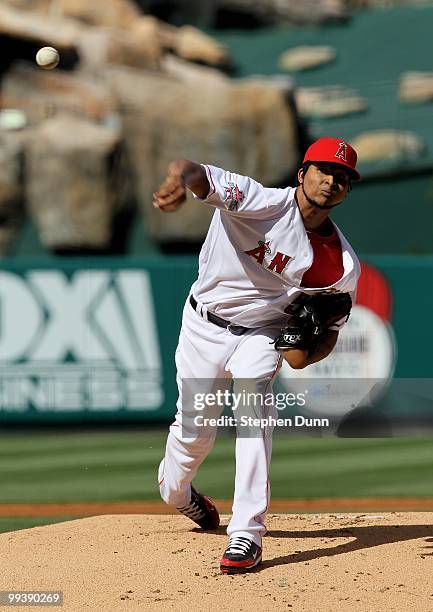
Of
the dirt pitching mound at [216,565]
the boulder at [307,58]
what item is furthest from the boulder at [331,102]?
the dirt pitching mound at [216,565]

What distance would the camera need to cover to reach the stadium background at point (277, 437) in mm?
7738

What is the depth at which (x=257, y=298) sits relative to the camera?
15.7 feet

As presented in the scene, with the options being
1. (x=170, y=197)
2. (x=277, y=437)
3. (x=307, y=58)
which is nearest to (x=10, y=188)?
(x=307, y=58)

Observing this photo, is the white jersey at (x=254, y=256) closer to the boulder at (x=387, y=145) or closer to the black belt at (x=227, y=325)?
the black belt at (x=227, y=325)

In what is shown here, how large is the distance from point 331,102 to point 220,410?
40.5 feet

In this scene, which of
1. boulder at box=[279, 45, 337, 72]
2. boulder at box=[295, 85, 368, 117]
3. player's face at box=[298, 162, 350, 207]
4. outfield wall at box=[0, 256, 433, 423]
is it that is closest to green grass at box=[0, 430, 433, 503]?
outfield wall at box=[0, 256, 433, 423]

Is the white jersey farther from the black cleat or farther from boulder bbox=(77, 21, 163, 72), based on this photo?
boulder bbox=(77, 21, 163, 72)

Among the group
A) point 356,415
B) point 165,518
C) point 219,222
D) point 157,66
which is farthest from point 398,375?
point 157,66

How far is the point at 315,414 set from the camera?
10.2 meters

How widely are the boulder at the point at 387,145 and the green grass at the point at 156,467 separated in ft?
21.9

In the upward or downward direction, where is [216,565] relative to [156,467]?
upward

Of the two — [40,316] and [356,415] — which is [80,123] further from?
[356,415]

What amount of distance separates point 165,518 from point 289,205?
211 centimetres

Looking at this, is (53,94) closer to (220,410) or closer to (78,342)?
(78,342)
